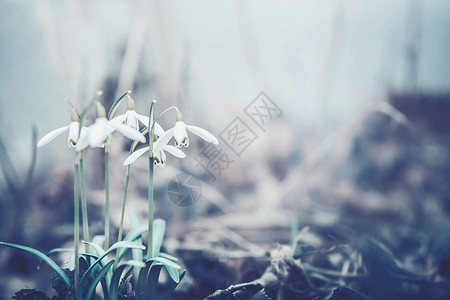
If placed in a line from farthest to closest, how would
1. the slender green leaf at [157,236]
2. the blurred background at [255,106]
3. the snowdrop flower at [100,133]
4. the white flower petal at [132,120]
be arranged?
1. the blurred background at [255,106]
2. the slender green leaf at [157,236]
3. the white flower petal at [132,120]
4. the snowdrop flower at [100,133]

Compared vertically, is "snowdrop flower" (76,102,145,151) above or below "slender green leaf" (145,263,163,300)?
above

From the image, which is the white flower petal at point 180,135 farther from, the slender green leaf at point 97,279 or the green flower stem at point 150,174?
the slender green leaf at point 97,279

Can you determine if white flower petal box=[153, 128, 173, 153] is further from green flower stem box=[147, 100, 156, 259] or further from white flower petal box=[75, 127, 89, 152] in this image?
white flower petal box=[75, 127, 89, 152]

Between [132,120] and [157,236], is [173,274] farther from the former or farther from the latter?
[132,120]

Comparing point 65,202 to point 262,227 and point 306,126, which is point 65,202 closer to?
point 262,227

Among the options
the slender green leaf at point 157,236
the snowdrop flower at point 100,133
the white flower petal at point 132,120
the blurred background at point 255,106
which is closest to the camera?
the snowdrop flower at point 100,133

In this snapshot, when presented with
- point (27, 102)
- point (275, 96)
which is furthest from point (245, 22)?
point (27, 102)

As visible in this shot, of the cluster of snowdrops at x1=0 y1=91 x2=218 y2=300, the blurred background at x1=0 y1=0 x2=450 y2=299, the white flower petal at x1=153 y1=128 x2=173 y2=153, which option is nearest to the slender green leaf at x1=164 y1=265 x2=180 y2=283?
the cluster of snowdrops at x1=0 y1=91 x2=218 y2=300

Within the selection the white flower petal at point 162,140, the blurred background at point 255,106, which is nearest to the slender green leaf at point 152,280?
the white flower petal at point 162,140
